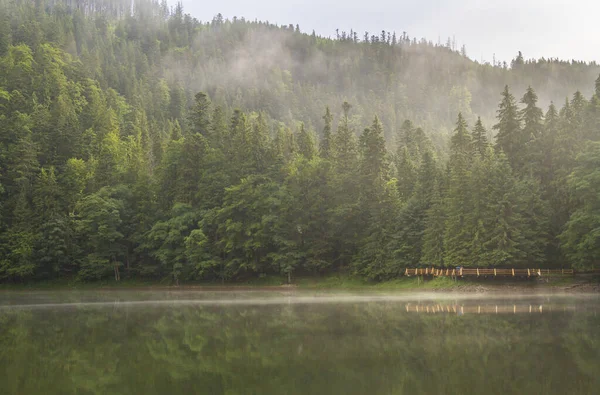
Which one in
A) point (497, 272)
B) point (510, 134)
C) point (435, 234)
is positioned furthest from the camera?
point (510, 134)

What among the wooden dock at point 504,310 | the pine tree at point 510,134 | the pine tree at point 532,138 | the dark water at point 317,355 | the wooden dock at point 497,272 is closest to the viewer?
the dark water at point 317,355

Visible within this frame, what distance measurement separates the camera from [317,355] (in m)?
17.8

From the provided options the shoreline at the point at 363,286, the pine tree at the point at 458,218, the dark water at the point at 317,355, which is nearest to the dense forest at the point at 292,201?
the pine tree at the point at 458,218

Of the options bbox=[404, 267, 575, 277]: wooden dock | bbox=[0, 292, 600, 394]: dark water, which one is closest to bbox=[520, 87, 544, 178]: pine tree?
bbox=[404, 267, 575, 277]: wooden dock

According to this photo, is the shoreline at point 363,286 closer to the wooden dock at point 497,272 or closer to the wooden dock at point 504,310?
the wooden dock at point 497,272

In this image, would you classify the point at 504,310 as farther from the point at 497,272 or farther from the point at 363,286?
the point at 363,286

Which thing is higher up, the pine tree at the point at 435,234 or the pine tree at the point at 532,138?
the pine tree at the point at 532,138

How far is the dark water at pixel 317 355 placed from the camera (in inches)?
545

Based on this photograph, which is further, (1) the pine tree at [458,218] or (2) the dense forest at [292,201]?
(1) the pine tree at [458,218]

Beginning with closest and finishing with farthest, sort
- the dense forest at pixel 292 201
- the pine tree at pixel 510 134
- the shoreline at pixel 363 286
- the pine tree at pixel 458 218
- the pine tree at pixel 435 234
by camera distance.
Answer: the shoreline at pixel 363 286
the dense forest at pixel 292 201
the pine tree at pixel 458 218
the pine tree at pixel 435 234
the pine tree at pixel 510 134

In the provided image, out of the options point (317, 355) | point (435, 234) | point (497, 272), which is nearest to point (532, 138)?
point (435, 234)

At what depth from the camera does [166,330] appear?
87.0 feet

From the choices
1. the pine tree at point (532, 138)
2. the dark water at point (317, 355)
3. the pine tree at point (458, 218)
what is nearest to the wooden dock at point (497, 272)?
the pine tree at point (458, 218)

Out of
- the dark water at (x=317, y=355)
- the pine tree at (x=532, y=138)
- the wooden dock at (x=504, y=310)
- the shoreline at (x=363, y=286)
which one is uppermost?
the pine tree at (x=532, y=138)
